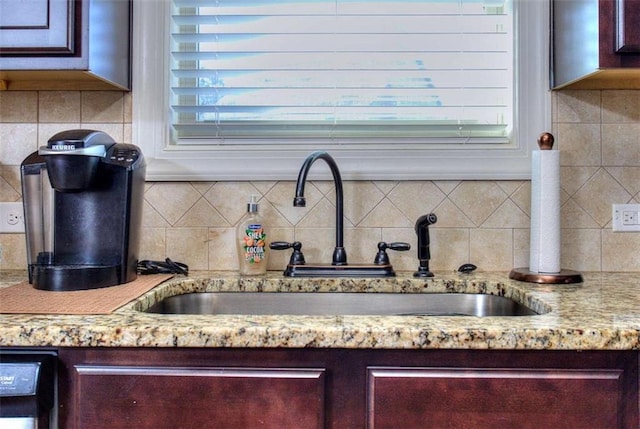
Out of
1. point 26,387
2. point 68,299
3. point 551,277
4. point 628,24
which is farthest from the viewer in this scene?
point 551,277

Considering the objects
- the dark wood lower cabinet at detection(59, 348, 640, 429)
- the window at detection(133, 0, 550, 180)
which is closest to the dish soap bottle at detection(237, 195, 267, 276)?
the window at detection(133, 0, 550, 180)

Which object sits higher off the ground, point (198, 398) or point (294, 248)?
point (294, 248)

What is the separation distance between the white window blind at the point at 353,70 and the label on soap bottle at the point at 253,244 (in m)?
0.31

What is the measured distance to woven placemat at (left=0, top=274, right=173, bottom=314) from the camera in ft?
3.00

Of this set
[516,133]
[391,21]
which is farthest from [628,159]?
[391,21]

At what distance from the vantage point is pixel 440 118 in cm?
151

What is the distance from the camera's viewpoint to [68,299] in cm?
100

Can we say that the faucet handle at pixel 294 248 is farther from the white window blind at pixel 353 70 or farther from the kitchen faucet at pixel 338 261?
the white window blind at pixel 353 70

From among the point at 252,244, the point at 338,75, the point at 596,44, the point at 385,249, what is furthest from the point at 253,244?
the point at 596,44

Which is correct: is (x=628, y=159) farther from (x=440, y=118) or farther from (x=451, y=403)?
(x=451, y=403)

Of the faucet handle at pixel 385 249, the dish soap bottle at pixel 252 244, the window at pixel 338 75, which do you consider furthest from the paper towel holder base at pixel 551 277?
the dish soap bottle at pixel 252 244

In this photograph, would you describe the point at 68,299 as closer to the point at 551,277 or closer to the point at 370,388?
the point at 370,388

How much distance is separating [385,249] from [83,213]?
766 mm

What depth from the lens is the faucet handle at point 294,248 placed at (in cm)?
134
